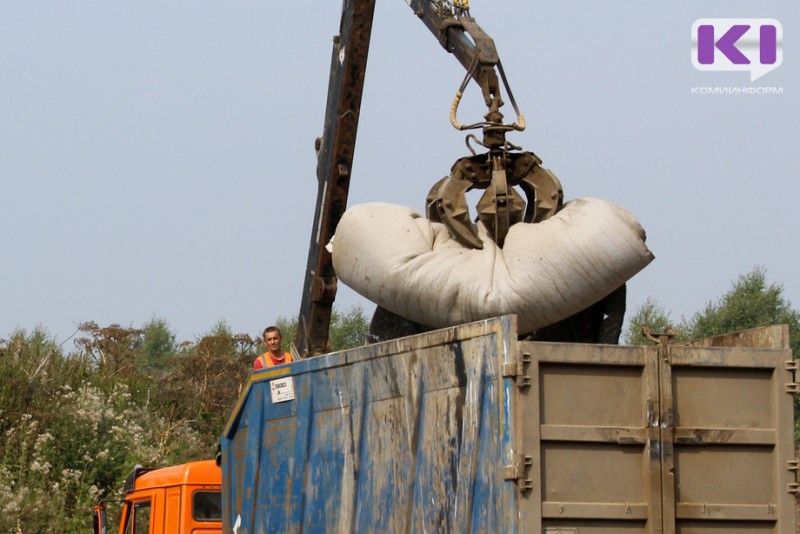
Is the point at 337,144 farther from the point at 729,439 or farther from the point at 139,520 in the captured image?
the point at 729,439

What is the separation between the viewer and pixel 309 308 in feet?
31.3

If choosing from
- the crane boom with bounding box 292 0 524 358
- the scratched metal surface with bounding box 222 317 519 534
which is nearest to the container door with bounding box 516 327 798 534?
the scratched metal surface with bounding box 222 317 519 534

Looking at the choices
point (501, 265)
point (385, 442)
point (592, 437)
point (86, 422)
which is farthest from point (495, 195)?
point (86, 422)

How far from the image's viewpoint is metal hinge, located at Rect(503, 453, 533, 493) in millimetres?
5926

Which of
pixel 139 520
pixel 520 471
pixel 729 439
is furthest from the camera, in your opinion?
pixel 139 520

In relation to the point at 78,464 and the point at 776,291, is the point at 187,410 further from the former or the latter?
the point at 776,291

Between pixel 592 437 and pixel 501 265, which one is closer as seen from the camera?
pixel 592 437

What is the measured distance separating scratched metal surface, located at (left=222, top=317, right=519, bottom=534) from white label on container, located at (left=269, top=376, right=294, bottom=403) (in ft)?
0.15

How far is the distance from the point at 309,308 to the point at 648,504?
395 cm

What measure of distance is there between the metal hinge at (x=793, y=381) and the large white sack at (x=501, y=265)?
1063mm

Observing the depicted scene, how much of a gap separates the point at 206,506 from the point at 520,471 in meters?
3.96

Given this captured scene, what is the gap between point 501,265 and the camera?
279 inches

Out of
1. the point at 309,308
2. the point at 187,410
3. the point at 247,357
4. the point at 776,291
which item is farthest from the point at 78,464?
the point at 776,291

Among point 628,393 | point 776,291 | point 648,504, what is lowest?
point 648,504
